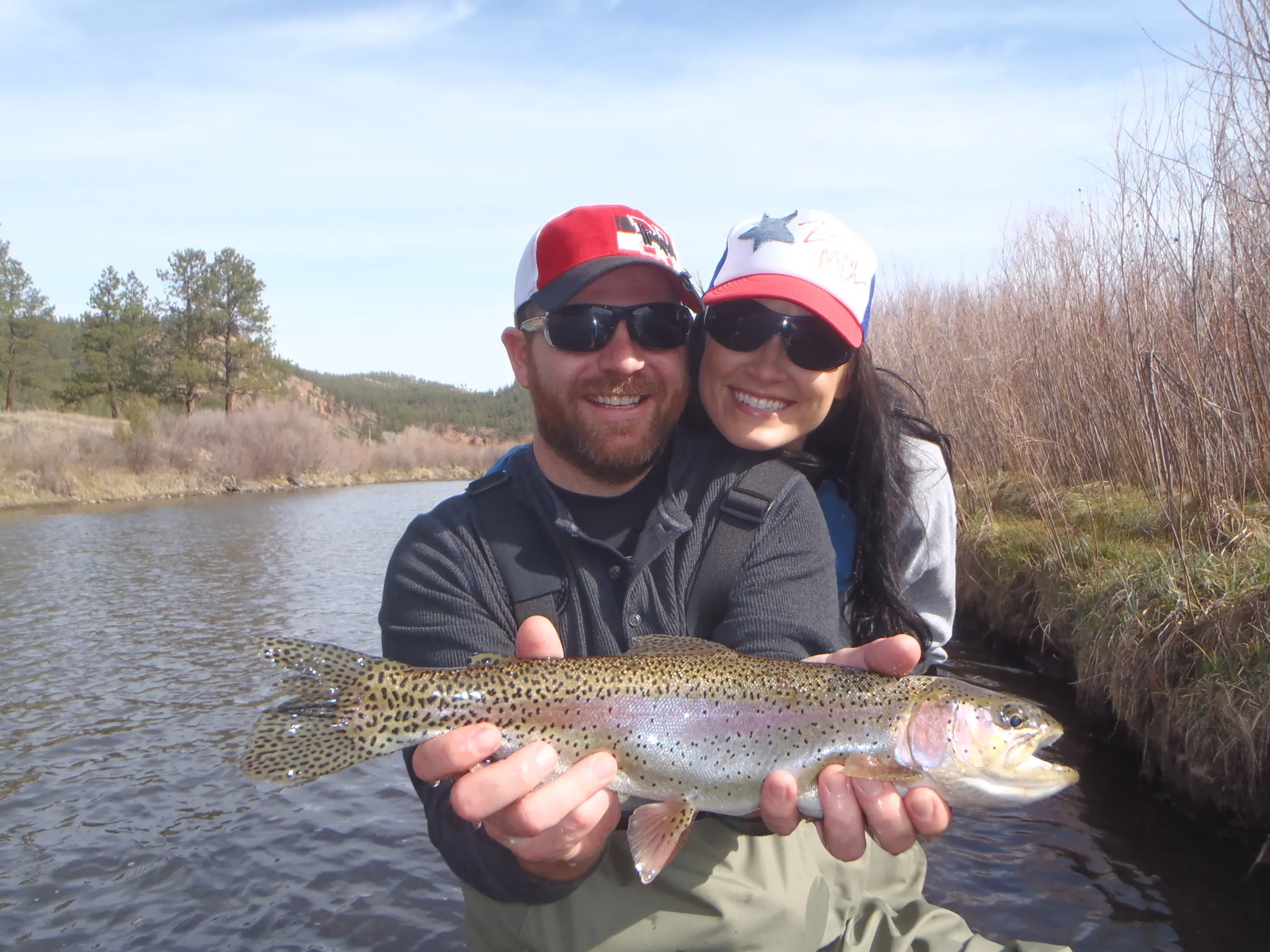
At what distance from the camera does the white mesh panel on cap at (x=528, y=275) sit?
3418 millimetres

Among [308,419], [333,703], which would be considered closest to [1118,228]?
[333,703]

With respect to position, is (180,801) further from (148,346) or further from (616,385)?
(148,346)

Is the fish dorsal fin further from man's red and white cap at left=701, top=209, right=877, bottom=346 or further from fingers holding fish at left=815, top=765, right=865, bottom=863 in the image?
man's red and white cap at left=701, top=209, right=877, bottom=346

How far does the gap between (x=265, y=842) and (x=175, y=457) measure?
4589 centimetres

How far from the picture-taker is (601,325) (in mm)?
3266

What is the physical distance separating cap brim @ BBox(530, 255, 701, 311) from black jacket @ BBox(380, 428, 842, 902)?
677 mm

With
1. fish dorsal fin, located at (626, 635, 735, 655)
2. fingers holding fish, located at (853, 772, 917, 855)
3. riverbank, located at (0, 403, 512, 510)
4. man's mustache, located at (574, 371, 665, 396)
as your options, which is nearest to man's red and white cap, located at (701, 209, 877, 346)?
man's mustache, located at (574, 371, 665, 396)

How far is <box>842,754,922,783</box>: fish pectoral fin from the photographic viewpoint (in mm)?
2693

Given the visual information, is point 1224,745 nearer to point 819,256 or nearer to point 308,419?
point 819,256

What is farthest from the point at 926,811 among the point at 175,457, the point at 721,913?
the point at 175,457

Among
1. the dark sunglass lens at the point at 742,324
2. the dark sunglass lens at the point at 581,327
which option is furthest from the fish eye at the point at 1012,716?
the dark sunglass lens at the point at 581,327

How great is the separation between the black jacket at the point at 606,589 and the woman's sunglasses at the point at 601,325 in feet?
1.82

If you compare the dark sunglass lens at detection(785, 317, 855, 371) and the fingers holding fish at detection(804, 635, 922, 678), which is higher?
the dark sunglass lens at detection(785, 317, 855, 371)

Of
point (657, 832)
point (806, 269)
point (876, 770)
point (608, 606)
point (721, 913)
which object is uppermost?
point (806, 269)
